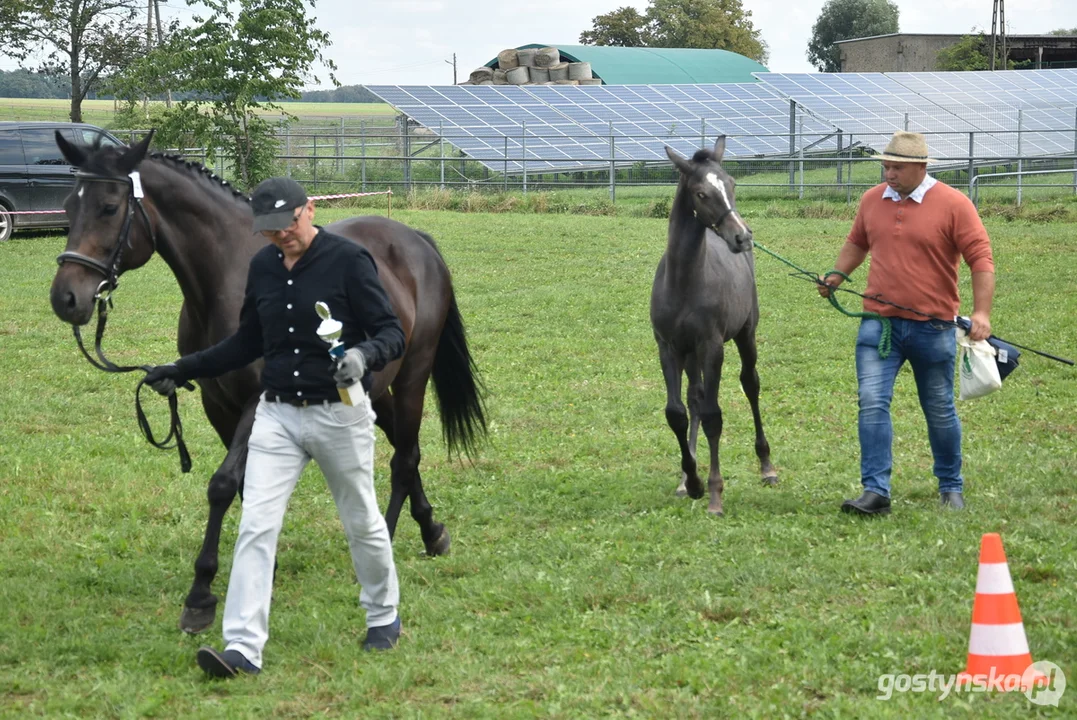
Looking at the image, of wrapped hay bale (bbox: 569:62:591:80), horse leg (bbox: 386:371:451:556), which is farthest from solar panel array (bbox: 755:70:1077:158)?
horse leg (bbox: 386:371:451:556)

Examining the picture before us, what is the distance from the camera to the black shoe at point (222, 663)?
4.71m

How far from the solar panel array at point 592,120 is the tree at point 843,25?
5182 centimetres

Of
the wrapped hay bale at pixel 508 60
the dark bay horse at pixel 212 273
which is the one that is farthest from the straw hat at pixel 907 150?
the wrapped hay bale at pixel 508 60

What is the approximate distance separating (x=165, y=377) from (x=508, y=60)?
45.9 meters

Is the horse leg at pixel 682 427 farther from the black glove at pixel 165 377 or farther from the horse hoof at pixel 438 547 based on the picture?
the black glove at pixel 165 377

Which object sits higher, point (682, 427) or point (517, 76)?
point (517, 76)

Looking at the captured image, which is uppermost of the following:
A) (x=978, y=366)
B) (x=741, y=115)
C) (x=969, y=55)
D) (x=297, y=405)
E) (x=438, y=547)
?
(x=969, y=55)

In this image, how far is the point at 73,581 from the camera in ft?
20.1

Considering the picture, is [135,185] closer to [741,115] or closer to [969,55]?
[741,115]

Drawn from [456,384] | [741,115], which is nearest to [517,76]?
→ [741,115]

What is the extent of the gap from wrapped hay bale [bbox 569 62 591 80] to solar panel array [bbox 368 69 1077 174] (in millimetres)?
6354

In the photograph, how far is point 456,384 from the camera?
734cm

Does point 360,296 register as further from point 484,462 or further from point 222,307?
point 484,462

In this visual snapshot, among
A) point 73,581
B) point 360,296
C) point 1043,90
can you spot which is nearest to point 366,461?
point 360,296
